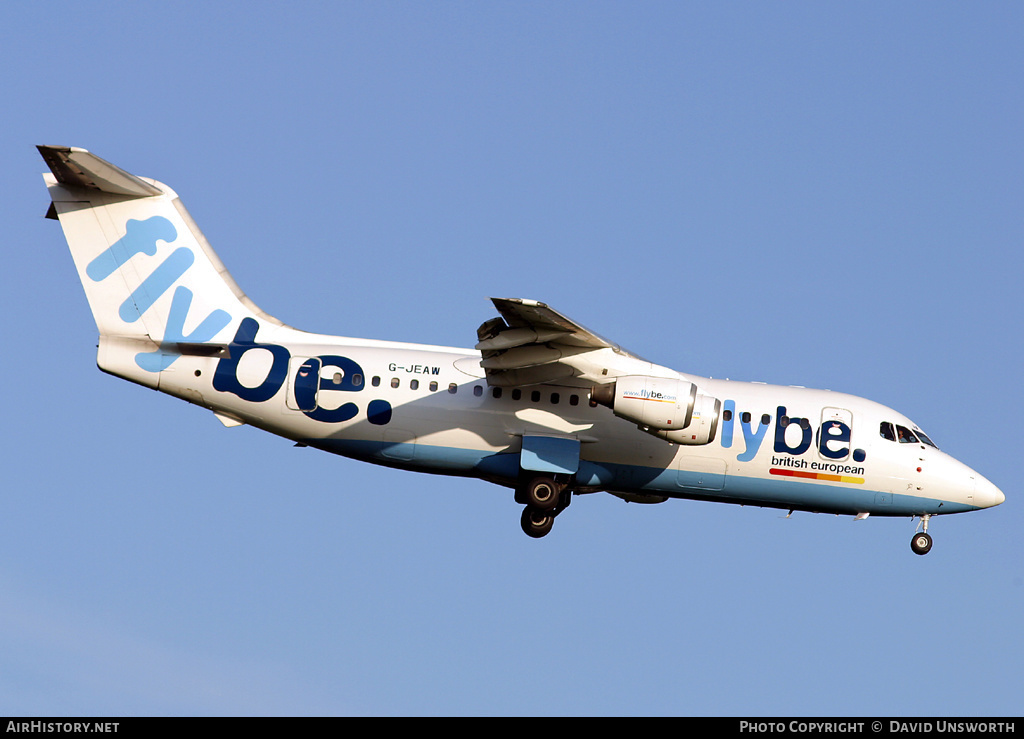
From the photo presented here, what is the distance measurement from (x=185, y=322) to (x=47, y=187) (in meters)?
3.32

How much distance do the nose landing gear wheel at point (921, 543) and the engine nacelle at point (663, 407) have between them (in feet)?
15.8

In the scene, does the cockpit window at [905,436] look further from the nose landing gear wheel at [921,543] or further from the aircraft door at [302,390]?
the aircraft door at [302,390]

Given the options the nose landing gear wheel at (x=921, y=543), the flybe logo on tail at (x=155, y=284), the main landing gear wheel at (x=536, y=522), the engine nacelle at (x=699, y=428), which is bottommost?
the main landing gear wheel at (x=536, y=522)

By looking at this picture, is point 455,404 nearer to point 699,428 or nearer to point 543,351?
point 543,351

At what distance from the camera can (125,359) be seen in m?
21.2

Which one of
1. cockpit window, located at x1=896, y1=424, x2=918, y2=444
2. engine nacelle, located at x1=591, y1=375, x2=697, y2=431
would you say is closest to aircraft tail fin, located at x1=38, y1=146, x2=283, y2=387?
engine nacelle, located at x1=591, y1=375, x2=697, y2=431

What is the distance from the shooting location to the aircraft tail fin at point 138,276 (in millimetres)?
21266

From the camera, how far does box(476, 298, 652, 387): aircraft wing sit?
19297mm

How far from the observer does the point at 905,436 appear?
2209 centimetres

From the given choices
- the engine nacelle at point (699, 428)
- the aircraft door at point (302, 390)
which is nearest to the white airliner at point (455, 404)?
the aircraft door at point (302, 390)

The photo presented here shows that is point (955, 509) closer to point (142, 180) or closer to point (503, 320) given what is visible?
point (503, 320)

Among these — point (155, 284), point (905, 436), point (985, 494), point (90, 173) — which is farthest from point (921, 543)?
point (90, 173)

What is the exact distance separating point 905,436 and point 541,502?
21.8ft
